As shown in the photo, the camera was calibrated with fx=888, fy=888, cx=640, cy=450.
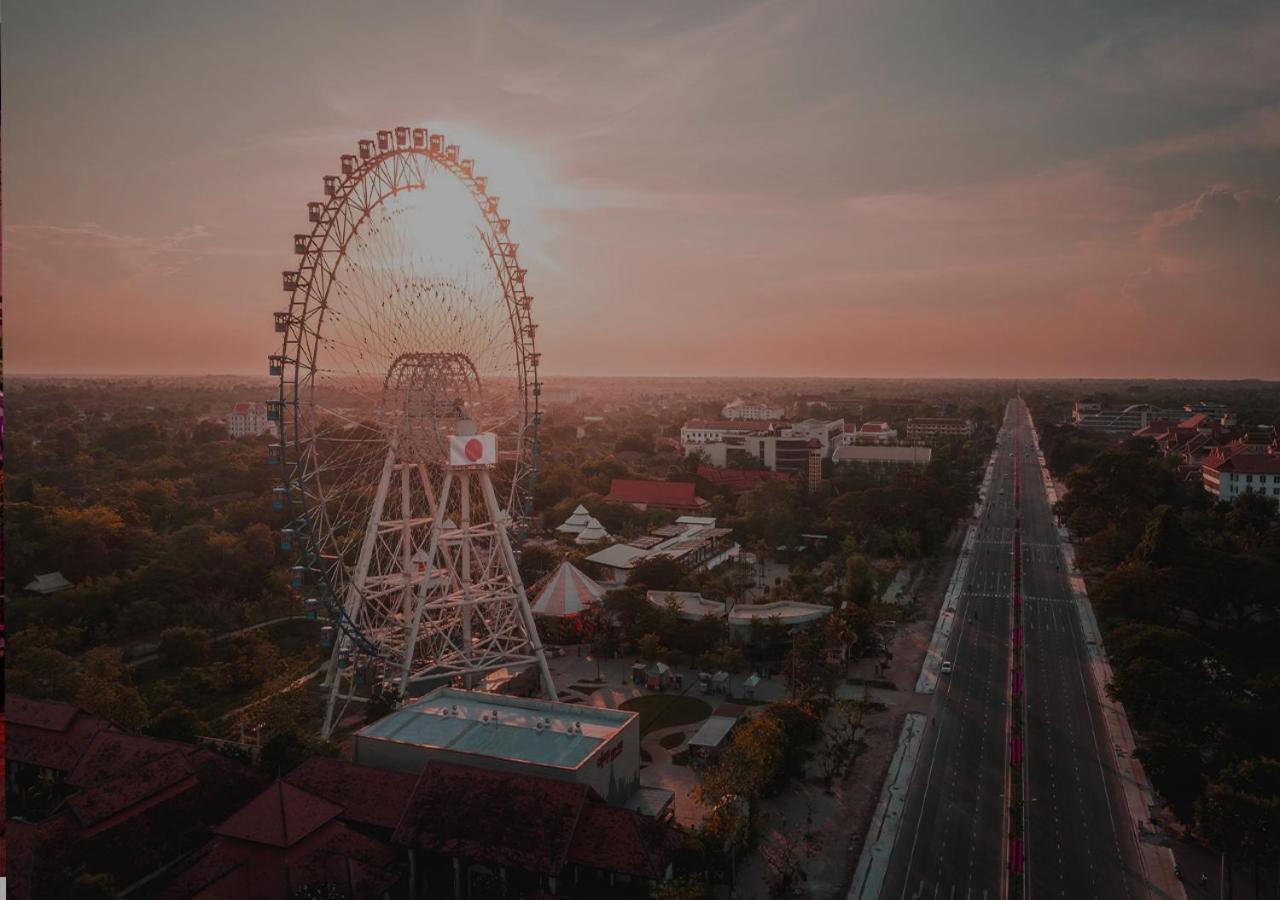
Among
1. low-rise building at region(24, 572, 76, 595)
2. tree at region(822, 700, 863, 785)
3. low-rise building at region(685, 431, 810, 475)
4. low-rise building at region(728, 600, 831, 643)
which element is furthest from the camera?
low-rise building at region(685, 431, 810, 475)

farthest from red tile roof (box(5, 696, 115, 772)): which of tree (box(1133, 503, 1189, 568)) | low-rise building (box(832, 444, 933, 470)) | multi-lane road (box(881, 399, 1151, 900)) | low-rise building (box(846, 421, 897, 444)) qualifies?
low-rise building (box(846, 421, 897, 444))

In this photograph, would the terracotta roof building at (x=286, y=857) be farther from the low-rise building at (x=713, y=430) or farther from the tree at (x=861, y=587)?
the low-rise building at (x=713, y=430)

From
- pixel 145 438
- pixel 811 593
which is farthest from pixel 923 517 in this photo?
pixel 145 438

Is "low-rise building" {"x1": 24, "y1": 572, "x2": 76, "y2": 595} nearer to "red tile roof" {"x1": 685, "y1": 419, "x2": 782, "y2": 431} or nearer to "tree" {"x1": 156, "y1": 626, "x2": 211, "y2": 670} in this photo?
"tree" {"x1": 156, "y1": 626, "x2": 211, "y2": 670}

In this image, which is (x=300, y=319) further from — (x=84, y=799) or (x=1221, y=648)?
(x=1221, y=648)

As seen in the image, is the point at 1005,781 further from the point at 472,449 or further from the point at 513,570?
the point at 472,449

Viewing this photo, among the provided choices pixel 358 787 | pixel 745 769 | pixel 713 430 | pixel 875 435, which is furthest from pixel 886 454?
pixel 358 787

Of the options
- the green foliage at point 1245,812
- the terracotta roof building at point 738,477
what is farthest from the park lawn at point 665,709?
the terracotta roof building at point 738,477
